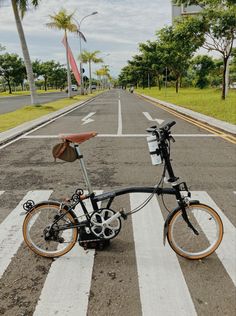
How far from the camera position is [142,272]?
334 centimetres

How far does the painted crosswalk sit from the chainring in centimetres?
31

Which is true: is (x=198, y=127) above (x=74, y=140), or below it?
below

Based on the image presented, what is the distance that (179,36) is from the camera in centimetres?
2252

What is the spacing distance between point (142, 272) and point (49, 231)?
1204 millimetres

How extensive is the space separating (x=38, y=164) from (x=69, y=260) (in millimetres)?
4599

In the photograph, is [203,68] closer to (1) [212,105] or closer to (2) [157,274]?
(1) [212,105]

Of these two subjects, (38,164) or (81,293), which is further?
(38,164)

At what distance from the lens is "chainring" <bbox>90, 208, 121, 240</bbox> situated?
356 cm

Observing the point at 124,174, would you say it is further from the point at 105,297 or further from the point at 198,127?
the point at 198,127

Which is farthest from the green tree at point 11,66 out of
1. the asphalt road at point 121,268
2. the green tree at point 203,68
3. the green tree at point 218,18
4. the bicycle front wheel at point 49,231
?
the bicycle front wheel at point 49,231

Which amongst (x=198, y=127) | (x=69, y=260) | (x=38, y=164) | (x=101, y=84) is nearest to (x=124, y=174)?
(x=38, y=164)

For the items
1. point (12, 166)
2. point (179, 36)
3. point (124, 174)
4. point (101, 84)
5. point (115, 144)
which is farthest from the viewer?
point (101, 84)

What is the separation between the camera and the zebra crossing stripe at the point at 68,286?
2.81 m

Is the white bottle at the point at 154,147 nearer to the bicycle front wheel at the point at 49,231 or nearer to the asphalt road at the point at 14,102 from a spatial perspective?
the bicycle front wheel at the point at 49,231
